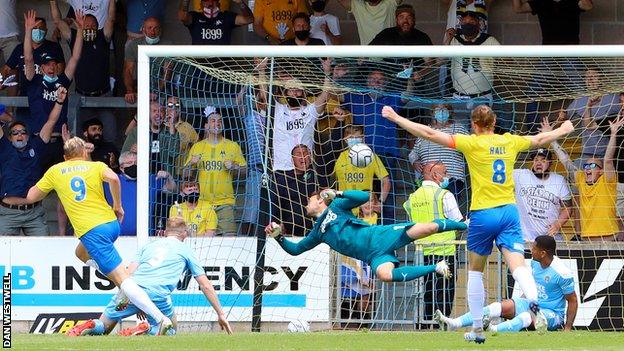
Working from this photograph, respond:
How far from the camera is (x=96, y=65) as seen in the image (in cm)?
1855

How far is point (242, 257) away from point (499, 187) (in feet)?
14.5

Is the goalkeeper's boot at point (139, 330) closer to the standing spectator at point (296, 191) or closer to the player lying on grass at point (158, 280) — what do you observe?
the player lying on grass at point (158, 280)

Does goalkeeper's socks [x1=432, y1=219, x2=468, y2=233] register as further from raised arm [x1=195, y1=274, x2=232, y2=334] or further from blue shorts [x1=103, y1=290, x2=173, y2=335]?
blue shorts [x1=103, y1=290, x2=173, y2=335]

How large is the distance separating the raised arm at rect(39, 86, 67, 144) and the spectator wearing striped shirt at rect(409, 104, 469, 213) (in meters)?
4.54

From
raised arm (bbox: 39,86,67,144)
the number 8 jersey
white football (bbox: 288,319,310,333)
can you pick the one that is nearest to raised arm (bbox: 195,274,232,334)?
white football (bbox: 288,319,310,333)

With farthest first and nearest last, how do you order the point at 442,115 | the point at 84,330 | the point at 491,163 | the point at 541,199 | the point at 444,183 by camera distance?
1. the point at 442,115
2. the point at 541,199
3. the point at 444,183
4. the point at 84,330
5. the point at 491,163

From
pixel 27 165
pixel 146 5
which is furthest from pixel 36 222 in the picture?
pixel 146 5

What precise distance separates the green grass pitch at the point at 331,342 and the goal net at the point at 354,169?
1787mm

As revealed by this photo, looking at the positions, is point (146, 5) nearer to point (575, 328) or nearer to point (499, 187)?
point (575, 328)

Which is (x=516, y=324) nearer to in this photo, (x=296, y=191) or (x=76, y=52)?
(x=296, y=191)

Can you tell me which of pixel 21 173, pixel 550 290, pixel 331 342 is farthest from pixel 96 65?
pixel 331 342

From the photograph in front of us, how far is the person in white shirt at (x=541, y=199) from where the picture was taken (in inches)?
632

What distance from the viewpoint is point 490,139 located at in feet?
38.7

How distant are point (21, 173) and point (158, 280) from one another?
4.61m
